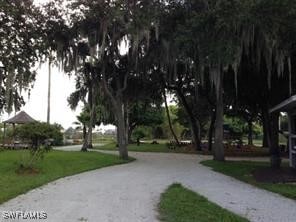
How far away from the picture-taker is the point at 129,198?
1044cm

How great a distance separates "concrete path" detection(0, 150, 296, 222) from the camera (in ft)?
27.6

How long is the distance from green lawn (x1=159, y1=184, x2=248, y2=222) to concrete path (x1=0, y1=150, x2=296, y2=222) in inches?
9.0

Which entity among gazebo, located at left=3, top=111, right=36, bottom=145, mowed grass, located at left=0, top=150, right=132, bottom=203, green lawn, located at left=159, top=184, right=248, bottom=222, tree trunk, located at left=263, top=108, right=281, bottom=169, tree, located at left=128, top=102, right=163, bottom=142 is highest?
A: tree, located at left=128, top=102, right=163, bottom=142

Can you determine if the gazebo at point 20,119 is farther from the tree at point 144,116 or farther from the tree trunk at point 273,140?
the tree trunk at point 273,140

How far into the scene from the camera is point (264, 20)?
49.3ft

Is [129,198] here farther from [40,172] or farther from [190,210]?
[40,172]

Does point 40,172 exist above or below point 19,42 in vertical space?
below

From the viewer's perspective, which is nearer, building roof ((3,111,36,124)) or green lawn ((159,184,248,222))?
green lawn ((159,184,248,222))

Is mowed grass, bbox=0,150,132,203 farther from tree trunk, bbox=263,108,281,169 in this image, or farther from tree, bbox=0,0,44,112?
tree trunk, bbox=263,108,281,169

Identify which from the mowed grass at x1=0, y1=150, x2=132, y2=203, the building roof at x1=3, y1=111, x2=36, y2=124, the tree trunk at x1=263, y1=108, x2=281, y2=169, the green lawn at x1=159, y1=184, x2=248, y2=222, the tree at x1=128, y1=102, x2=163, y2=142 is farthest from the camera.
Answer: the tree at x1=128, y1=102, x2=163, y2=142

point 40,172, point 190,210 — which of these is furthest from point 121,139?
point 190,210

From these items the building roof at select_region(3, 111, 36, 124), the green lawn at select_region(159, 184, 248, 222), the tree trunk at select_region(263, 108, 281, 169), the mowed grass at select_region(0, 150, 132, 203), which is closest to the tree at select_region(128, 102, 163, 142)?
the building roof at select_region(3, 111, 36, 124)

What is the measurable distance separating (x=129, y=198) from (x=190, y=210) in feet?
6.81

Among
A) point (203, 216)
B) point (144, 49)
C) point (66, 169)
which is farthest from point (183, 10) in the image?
point (203, 216)
